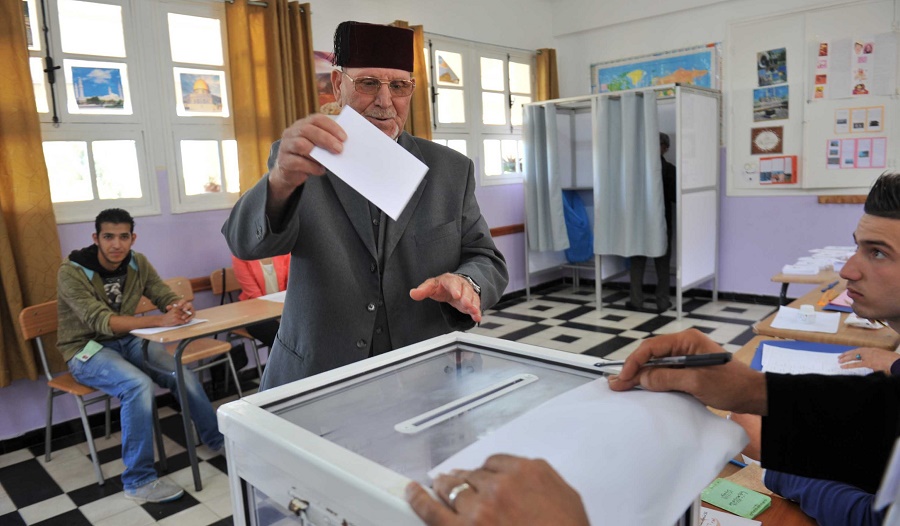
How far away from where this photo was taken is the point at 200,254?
4.12 metres

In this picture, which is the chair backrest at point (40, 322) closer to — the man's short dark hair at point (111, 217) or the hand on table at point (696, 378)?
A: the man's short dark hair at point (111, 217)

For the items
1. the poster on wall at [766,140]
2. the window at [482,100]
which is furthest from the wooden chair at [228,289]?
the poster on wall at [766,140]

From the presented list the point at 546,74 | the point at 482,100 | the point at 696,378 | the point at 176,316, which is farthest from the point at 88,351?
the point at 546,74

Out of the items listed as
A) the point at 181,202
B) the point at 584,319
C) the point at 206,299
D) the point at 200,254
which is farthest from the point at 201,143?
the point at 584,319

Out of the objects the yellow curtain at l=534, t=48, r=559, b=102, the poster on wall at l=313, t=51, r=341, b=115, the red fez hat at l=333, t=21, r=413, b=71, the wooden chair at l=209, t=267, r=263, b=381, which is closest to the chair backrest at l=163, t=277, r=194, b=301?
the wooden chair at l=209, t=267, r=263, b=381

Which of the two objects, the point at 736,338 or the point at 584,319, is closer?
the point at 736,338

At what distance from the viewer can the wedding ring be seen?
1.61ft

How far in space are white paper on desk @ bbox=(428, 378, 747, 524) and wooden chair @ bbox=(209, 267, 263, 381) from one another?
3698 millimetres

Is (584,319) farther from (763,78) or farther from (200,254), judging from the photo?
(200,254)

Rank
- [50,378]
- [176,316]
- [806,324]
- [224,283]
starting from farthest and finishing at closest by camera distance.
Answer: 1. [224,283]
2. [50,378]
3. [176,316]
4. [806,324]

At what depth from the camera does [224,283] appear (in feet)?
13.6

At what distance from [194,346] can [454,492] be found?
352 cm

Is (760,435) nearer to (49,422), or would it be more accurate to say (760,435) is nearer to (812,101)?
(49,422)

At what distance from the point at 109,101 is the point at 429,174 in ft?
10.3
